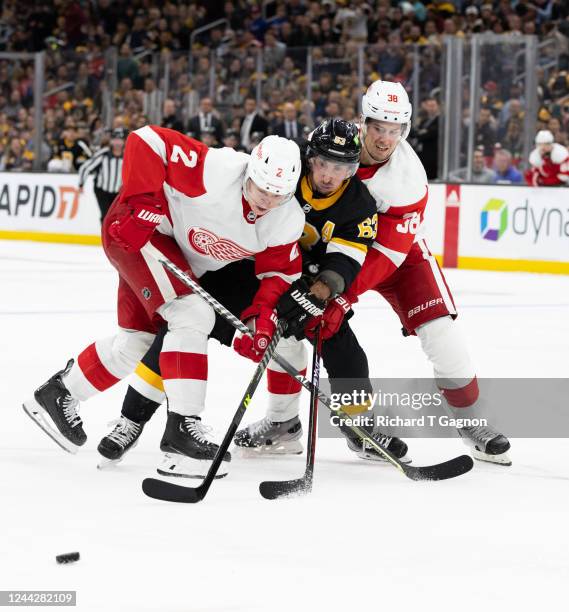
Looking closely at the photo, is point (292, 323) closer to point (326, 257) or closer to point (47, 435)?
point (326, 257)

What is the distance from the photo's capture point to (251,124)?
36.9 feet

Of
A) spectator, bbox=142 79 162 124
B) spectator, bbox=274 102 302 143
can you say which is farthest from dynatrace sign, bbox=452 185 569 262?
spectator, bbox=142 79 162 124

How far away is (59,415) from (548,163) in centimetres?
676

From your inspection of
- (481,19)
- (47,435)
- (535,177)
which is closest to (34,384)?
(47,435)

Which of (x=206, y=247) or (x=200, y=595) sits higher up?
(x=206, y=247)

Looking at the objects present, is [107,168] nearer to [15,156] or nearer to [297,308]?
[15,156]

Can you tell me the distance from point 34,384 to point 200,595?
2457 mm

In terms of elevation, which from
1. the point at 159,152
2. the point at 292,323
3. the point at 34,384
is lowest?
the point at 34,384

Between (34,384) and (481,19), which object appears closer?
(34,384)

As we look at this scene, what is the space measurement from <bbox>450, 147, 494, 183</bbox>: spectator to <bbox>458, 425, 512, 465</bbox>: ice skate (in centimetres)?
641

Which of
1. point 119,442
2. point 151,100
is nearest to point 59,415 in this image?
point 119,442

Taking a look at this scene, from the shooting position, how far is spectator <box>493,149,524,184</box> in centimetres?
986

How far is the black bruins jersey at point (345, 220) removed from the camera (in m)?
3.48

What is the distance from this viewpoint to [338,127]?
3.36m
